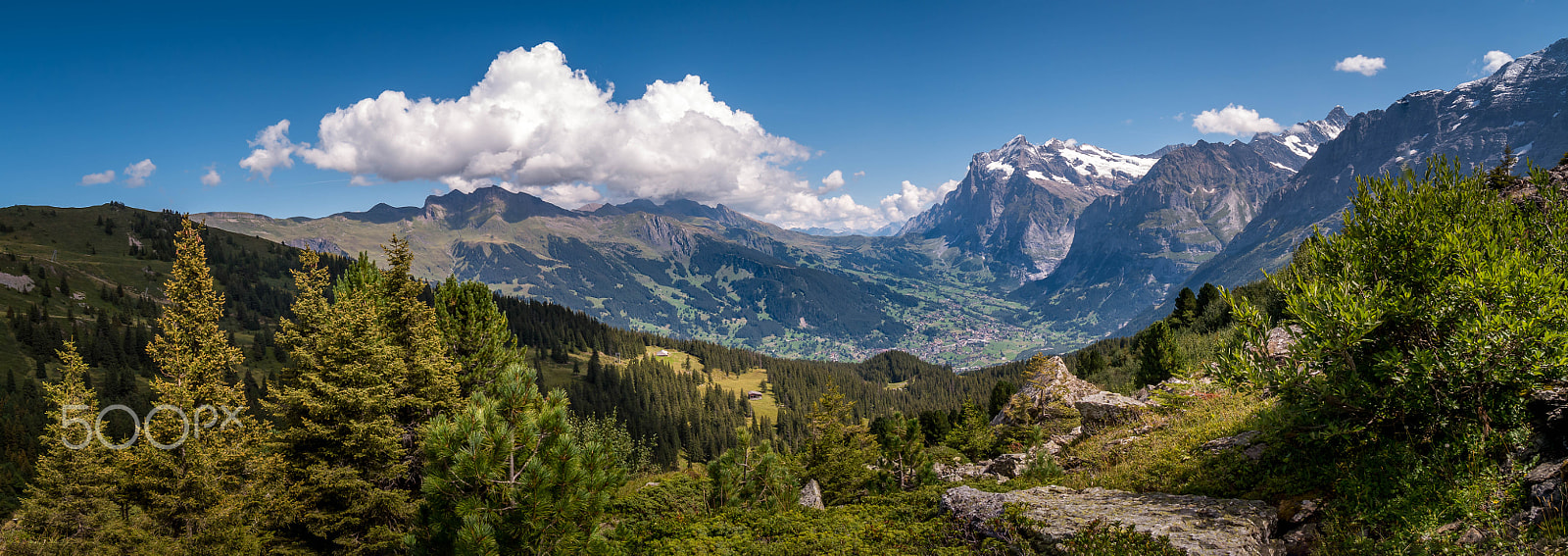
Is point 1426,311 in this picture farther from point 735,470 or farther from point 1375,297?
point 735,470

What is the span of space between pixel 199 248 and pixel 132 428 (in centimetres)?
849

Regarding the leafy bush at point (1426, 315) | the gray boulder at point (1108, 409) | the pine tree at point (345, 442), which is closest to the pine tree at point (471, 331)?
the pine tree at point (345, 442)

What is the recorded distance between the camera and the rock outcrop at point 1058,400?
29.4m

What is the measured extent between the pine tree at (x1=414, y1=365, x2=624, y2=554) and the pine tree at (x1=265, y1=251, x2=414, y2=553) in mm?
11979

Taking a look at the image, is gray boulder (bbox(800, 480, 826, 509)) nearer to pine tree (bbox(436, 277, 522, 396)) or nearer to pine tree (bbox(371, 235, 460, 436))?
pine tree (bbox(436, 277, 522, 396))

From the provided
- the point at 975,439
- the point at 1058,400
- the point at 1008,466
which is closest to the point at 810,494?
the point at 1008,466

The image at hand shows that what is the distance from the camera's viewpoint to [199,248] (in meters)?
25.6

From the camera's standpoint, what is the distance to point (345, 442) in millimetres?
23406

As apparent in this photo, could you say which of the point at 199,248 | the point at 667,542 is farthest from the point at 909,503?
the point at 199,248

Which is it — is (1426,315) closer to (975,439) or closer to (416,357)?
(975,439)

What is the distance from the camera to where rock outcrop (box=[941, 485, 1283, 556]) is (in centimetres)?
978

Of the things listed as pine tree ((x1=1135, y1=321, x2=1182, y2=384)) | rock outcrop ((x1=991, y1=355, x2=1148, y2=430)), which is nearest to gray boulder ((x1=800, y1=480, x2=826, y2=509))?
rock outcrop ((x1=991, y1=355, x2=1148, y2=430))

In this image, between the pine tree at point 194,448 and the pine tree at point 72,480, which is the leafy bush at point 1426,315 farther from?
the pine tree at point 72,480

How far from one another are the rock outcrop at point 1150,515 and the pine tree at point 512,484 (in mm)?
9910
